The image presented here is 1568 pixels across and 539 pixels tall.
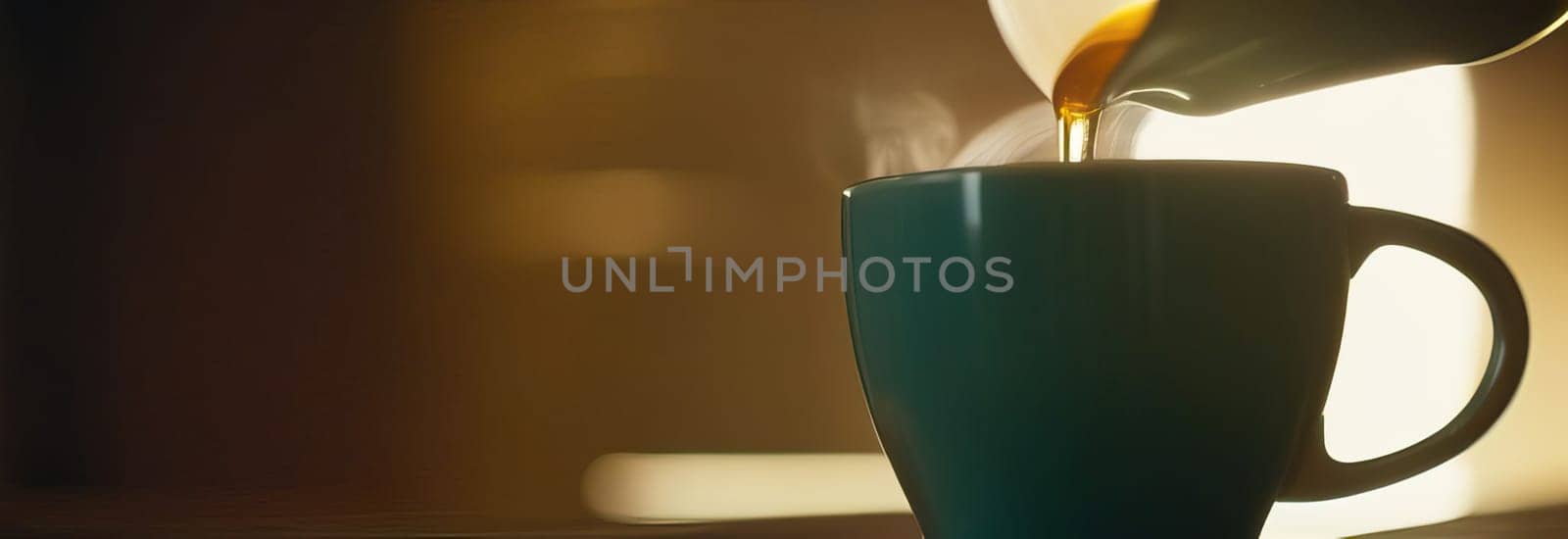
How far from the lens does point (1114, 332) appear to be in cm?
26

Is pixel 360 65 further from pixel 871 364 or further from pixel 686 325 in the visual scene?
pixel 871 364

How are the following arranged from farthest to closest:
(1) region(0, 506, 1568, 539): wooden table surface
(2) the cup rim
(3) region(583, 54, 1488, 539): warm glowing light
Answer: (3) region(583, 54, 1488, 539): warm glowing light, (1) region(0, 506, 1568, 539): wooden table surface, (2) the cup rim

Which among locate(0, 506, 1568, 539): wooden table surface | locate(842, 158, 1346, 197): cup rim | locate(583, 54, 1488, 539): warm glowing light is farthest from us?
locate(583, 54, 1488, 539): warm glowing light

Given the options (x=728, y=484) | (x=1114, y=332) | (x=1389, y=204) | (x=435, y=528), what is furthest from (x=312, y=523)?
(x=1389, y=204)

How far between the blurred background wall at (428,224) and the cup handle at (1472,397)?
0.67 ft

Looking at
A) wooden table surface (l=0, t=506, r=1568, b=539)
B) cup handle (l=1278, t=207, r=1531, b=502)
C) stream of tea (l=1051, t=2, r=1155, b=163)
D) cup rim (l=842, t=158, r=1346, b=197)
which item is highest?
stream of tea (l=1051, t=2, r=1155, b=163)

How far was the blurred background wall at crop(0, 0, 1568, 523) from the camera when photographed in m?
0.45

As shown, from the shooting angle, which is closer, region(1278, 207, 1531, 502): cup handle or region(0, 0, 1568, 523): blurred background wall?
region(1278, 207, 1531, 502): cup handle

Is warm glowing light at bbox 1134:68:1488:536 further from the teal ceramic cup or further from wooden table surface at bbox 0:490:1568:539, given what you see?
the teal ceramic cup

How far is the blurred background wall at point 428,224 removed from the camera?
45cm

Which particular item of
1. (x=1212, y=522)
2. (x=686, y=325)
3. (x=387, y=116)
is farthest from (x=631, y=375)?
(x=1212, y=522)

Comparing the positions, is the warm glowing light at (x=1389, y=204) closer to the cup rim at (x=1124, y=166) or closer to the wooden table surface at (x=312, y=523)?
the wooden table surface at (x=312, y=523)


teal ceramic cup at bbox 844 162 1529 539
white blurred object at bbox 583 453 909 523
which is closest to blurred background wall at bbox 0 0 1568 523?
white blurred object at bbox 583 453 909 523

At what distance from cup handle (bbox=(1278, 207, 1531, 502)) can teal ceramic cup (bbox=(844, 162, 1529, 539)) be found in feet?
0.04
